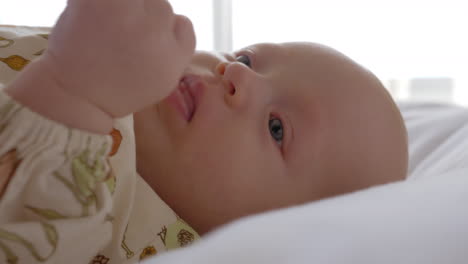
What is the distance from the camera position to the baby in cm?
50

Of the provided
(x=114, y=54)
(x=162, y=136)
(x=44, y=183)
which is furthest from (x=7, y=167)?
(x=162, y=136)

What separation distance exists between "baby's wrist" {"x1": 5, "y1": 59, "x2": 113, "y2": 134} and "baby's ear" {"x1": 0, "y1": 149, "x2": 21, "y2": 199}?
6 centimetres

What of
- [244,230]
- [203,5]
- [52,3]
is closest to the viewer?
[244,230]

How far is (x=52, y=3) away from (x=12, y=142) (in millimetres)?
2313

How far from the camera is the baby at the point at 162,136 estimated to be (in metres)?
0.50

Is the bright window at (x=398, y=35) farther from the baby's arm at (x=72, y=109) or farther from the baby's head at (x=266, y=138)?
the baby's arm at (x=72, y=109)

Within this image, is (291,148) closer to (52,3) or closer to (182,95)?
(182,95)

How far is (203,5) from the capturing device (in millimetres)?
2914

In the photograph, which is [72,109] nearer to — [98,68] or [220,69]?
[98,68]

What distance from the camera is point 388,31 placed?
2574 millimetres

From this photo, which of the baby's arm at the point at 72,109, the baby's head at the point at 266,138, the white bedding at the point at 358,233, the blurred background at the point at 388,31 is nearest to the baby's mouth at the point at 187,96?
the baby's head at the point at 266,138

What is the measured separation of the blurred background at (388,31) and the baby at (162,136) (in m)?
1.81

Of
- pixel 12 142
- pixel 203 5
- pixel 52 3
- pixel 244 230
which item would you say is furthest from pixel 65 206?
pixel 203 5

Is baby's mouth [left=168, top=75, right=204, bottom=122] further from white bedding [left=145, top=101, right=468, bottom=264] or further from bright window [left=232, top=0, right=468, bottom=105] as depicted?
bright window [left=232, top=0, right=468, bottom=105]
